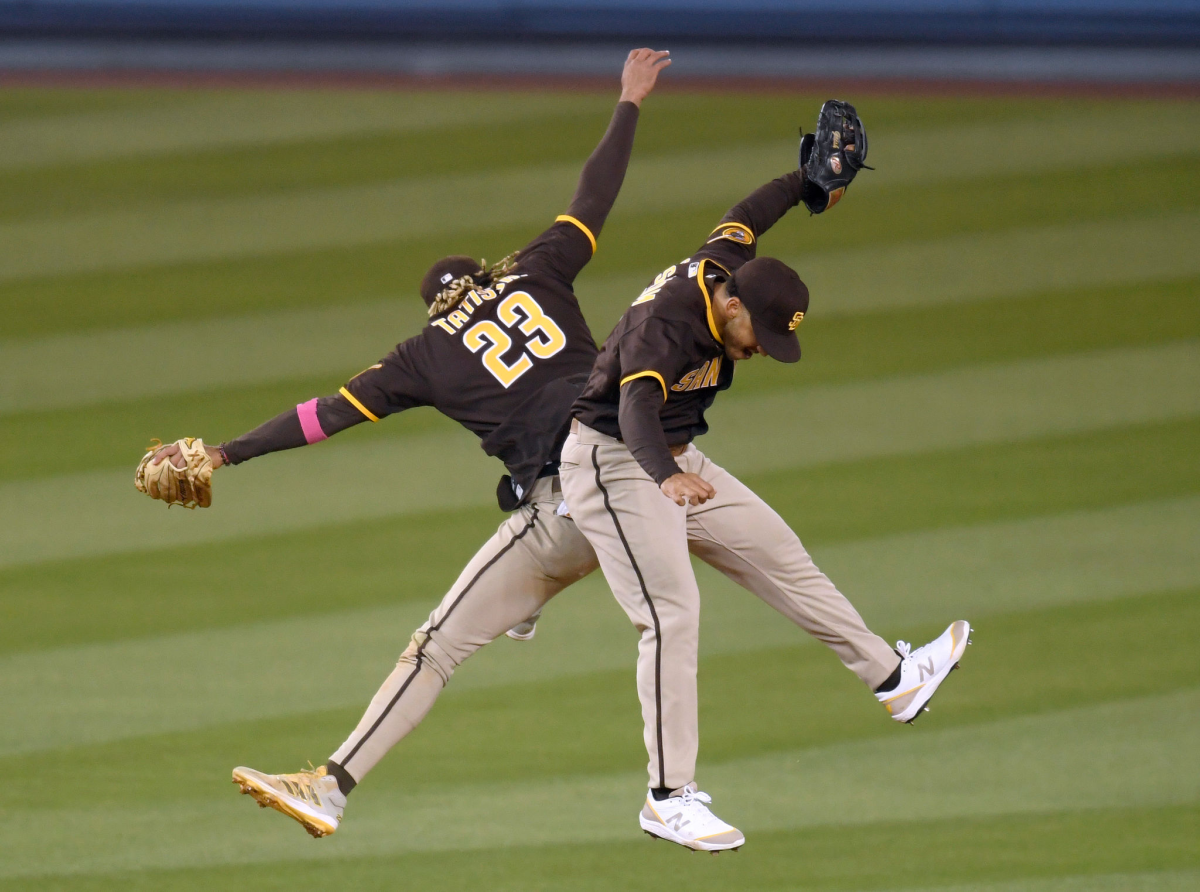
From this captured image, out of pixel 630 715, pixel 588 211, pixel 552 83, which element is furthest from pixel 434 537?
pixel 552 83

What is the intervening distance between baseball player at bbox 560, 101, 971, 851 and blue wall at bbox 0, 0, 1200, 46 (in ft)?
25.4

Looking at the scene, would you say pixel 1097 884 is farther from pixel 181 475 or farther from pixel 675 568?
pixel 181 475

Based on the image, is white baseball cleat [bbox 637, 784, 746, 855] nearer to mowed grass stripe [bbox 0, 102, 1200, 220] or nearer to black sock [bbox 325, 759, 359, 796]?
black sock [bbox 325, 759, 359, 796]

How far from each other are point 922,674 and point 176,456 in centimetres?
235

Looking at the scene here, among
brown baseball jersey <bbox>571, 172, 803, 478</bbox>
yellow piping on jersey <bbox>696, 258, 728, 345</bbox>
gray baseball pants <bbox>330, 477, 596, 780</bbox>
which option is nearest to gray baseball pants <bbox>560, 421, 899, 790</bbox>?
brown baseball jersey <bbox>571, 172, 803, 478</bbox>

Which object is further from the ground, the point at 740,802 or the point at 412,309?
the point at 412,309

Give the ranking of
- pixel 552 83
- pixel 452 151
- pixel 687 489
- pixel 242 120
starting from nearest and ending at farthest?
pixel 687 489, pixel 452 151, pixel 242 120, pixel 552 83

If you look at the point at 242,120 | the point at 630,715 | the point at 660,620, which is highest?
the point at 242,120

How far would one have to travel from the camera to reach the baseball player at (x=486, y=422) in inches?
222

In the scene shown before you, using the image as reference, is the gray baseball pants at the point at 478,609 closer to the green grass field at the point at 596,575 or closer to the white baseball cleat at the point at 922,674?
the green grass field at the point at 596,575

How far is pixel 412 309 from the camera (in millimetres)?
10625

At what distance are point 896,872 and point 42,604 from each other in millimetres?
4006

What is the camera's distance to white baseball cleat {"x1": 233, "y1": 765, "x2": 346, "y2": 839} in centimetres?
540

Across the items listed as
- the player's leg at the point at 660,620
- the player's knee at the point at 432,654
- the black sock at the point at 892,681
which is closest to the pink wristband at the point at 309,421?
the player's knee at the point at 432,654
